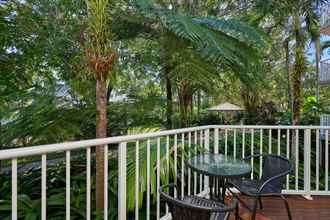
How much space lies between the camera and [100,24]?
8.16 feet

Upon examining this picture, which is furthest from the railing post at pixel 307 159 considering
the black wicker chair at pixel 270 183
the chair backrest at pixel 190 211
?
the chair backrest at pixel 190 211

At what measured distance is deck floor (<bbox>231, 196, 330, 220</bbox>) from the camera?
9.92 feet

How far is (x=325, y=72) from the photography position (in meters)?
11.8

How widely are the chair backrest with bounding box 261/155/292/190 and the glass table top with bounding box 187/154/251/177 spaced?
271 mm

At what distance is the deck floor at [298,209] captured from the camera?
9.92 feet

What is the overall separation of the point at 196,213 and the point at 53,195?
2110 mm

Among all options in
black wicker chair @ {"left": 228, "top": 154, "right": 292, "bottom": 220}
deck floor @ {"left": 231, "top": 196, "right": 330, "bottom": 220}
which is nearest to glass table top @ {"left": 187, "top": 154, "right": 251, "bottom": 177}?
black wicker chair @ {"left": 228, "top": 154, "right": 292, "bottom": 220}

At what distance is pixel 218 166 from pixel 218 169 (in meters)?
0.10

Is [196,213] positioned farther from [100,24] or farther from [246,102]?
[246,102]

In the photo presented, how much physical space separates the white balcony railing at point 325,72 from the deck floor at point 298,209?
9122 millimetres

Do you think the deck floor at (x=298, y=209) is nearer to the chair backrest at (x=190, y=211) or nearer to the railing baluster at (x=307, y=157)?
the railing baluster at (x=307, y=157)

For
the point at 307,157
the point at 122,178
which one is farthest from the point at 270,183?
the point at 307,157

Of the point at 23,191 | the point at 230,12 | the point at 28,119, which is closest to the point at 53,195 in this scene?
the point at 23,191

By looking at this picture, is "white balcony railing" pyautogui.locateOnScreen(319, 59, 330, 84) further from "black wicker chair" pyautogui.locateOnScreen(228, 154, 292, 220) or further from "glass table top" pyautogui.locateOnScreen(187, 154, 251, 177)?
"glass table top" pyautogui.locateOnScreen(187, 154, 251, 177)
